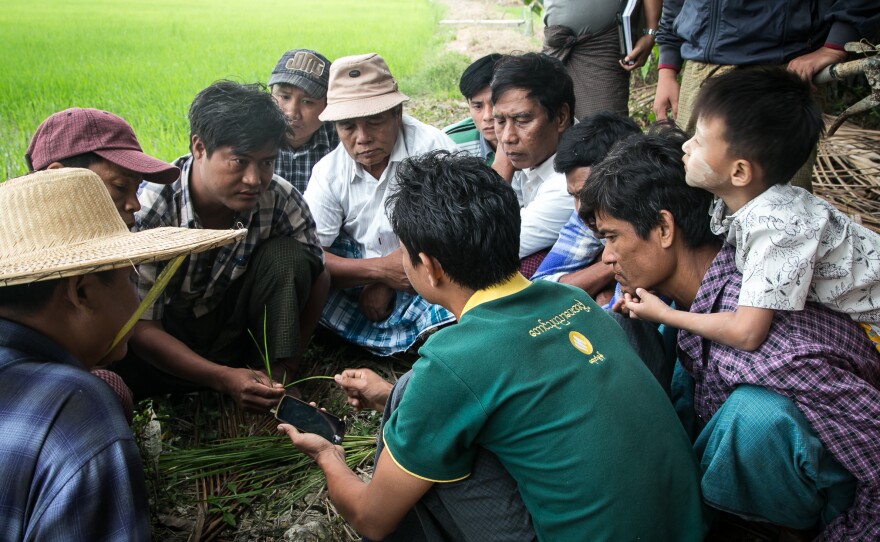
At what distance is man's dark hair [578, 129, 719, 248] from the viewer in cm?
195

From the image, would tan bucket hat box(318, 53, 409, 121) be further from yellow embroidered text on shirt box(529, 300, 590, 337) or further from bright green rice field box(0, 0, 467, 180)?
bright green rice field box(0, 0, 467, 180)

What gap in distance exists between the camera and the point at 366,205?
3377 millimetres

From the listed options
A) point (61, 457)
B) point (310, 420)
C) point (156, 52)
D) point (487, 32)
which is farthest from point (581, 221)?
point (487, 32)

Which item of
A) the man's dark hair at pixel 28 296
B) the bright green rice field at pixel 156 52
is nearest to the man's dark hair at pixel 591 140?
the man's dark hair at pixel 28 296

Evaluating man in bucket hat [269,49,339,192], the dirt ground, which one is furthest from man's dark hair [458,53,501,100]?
the dirt ground

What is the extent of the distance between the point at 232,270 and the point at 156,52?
4847mm

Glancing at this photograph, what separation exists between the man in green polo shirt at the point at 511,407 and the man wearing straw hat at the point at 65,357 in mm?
532

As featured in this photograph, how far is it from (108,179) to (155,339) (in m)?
0.60

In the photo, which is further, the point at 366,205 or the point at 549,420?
the point at 366,205

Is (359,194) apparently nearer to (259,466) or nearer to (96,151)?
(96,151)

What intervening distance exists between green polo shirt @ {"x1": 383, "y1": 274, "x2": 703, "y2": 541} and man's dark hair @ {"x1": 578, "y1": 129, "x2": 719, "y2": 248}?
497 mm

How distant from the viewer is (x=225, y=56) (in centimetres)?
728

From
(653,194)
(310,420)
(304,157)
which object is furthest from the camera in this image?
(304,157)

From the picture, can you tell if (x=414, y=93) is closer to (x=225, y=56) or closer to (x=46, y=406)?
(x=225, y=56)
